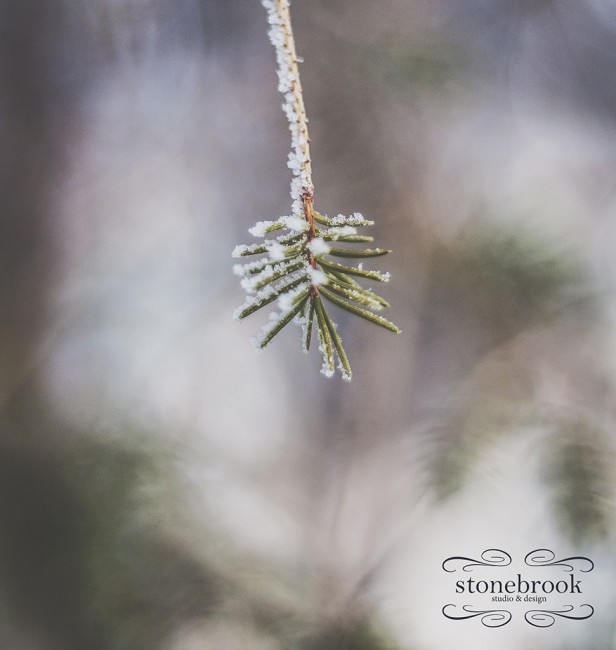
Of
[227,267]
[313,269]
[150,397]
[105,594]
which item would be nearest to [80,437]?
A: [150,397]

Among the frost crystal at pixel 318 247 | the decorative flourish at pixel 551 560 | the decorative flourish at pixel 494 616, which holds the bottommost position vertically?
Result: the decorative flourish at pixel 494 616

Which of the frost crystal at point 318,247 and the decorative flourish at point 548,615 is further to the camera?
the decorative flourish at point 548,615

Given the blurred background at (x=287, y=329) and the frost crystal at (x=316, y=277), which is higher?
the blurred background at (x=287, y=329)

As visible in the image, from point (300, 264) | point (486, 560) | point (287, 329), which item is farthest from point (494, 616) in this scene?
point (300, 264)

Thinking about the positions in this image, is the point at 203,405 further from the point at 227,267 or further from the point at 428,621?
the point at 428,621

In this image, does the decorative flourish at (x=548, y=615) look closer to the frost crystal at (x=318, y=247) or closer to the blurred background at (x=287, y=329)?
the blurred background at (x=287, y=329)

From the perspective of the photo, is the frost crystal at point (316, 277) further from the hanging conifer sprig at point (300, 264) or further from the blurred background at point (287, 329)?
the blurred background at point (287, 329)

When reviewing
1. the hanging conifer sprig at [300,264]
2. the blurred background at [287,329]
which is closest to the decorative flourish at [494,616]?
the blurred background at [287,329]
